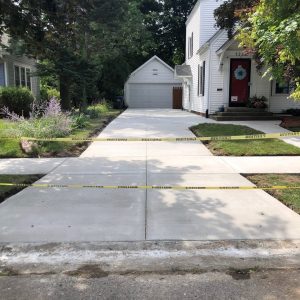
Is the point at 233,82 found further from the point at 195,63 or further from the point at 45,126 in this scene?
the point at 45,126

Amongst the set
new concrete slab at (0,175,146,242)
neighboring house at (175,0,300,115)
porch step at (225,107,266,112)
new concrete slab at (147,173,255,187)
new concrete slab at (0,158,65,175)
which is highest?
neighboring house at (175,0,300,115)

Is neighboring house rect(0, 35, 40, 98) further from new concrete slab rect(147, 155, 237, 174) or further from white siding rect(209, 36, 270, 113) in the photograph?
new concrete slab rect(147, 155, 237, 174)

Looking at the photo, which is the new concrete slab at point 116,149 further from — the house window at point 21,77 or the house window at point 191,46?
the house window at point 191,46

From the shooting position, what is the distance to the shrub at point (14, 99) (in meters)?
19.3

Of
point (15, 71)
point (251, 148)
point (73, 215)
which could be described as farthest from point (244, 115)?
point (73, 215)

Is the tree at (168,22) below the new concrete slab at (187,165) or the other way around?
the other way around

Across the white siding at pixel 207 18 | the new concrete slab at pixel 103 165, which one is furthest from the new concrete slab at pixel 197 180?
the white siding at pixel 207 18

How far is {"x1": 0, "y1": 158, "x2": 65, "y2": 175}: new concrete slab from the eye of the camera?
27.9 feet

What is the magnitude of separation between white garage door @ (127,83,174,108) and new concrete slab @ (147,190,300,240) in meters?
32.8

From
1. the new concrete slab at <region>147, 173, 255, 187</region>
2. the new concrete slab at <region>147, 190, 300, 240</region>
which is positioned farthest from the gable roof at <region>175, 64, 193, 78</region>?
the new concrete slab at <region>147, 190, 300, 240</region>

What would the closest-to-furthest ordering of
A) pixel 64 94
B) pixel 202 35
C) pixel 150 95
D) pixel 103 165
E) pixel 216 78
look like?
pixel 103 165 → pixel 216 78 → pixel 64 94 → pixel 202 35 → pixel 150 95

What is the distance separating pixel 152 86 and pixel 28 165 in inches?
1226

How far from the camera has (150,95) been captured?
39.5 meters

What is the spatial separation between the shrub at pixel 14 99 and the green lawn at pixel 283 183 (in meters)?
14.1
